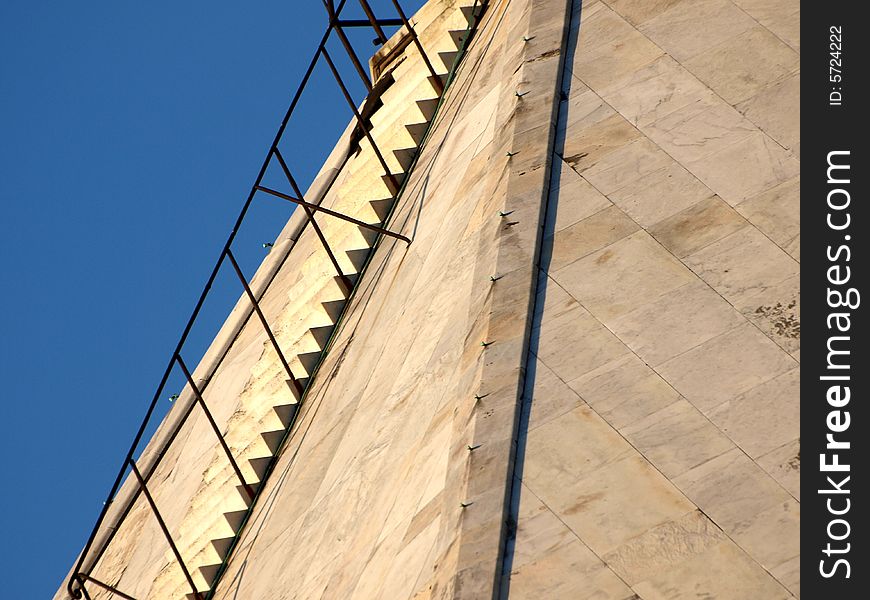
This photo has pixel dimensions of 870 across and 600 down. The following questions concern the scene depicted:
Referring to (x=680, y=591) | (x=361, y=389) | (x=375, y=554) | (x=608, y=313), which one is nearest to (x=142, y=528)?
(x=361, y=389)

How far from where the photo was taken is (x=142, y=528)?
22.5 m
